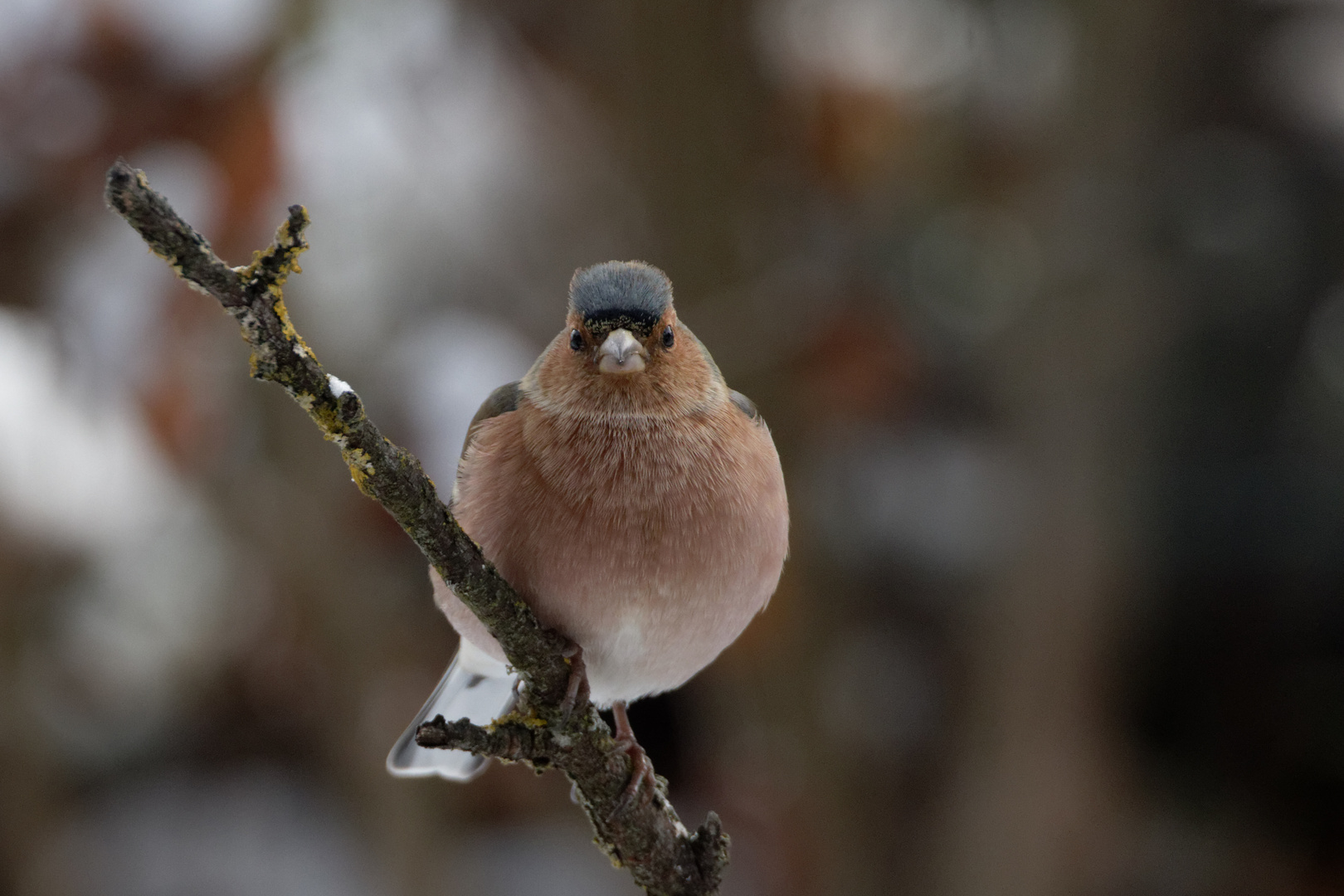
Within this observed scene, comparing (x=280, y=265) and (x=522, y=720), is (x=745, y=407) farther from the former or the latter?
(x=280, y=265)

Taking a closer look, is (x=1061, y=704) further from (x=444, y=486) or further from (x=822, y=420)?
(x=444, y=486)

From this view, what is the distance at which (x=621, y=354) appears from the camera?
1.77 metres

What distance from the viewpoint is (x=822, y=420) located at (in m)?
4.96

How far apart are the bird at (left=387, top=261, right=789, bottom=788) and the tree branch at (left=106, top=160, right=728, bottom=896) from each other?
0.09 metres

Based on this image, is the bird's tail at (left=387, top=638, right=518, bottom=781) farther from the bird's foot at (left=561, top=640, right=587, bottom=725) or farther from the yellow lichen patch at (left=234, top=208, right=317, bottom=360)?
the yellow lichen patch at (left=234, top=208, right=317, bottom=360)

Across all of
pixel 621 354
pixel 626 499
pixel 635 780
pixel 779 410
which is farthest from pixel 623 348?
pixel 779 410

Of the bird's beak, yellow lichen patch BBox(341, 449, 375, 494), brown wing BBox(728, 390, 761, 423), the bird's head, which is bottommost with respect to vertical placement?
yellow lichen patch BBox(341, 449, 375, 494)

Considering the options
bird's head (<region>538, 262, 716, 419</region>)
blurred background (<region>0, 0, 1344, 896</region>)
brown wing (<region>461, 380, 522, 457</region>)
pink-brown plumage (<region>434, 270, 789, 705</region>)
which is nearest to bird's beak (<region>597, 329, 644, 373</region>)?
bird's head (<region>538, 262, 716, 419</region>)

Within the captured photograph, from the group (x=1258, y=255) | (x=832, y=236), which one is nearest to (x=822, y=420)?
(x=832, y=236)

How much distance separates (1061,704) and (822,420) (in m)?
1.62

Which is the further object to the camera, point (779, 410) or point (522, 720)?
point (779, 410)

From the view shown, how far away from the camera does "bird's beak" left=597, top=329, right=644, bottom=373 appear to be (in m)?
1.76

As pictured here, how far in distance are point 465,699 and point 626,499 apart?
937 mm

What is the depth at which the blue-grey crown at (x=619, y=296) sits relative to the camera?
1.83 metres
